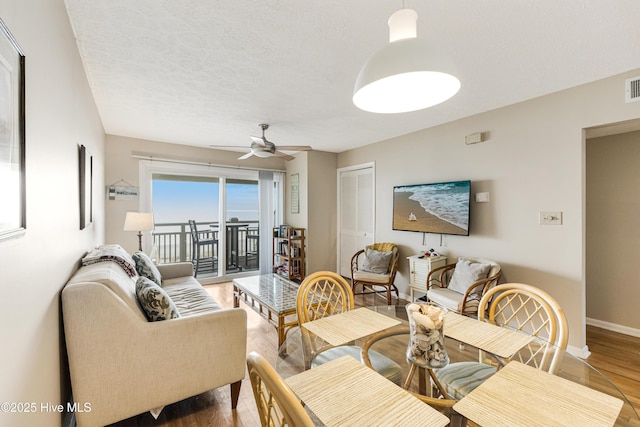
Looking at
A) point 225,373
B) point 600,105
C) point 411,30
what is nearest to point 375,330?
point 225,373

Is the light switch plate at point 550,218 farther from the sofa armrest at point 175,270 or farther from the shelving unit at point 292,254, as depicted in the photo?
the sofa armrest at point 175,270

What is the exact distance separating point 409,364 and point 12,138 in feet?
5.98

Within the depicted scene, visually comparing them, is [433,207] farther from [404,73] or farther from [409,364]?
[404,73]

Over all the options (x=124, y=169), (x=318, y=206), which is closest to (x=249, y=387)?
(x=318, y=206)

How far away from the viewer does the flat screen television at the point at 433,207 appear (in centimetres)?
331

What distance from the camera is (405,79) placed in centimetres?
123

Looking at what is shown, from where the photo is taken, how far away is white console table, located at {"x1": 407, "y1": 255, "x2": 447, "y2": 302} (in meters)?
3.45

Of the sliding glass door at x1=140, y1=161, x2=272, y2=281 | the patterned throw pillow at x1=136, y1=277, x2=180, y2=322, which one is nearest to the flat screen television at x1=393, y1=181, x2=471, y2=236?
the sliding glass door at x1=140, y1=161, x2=272, y2=281

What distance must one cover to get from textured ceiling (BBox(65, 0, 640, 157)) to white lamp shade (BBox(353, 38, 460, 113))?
119 millimetres

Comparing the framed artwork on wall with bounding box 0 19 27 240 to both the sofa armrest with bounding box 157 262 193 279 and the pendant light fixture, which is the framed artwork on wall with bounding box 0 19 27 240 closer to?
the pendant light fixture

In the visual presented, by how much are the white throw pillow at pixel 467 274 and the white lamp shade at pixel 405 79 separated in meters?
2.28

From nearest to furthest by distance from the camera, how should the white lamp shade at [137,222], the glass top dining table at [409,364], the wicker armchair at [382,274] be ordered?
1. the glass top dining table at [409,364]
2. the white lamp shade at [137,222]
3. the wicker armchair at [382,274]

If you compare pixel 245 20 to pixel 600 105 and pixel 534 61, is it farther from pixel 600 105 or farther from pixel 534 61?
pixel 600 105

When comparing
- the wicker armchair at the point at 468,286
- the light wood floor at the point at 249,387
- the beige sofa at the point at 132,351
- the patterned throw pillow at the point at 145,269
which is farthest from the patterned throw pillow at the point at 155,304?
the wicker armchair at the point at 468,286
